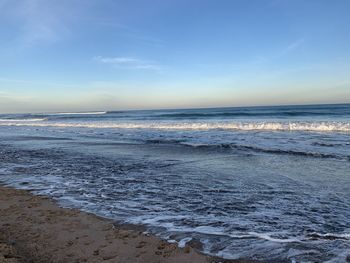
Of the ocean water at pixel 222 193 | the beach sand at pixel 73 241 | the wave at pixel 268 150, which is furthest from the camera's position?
the wave at pixel 268 150

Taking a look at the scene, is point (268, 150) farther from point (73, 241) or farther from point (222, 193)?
point (73, 241)

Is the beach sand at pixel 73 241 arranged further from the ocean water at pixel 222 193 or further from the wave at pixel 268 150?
the wave at pixel 268 150

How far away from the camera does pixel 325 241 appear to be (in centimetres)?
377

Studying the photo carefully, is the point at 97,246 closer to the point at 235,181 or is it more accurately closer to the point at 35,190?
the point at 35,190

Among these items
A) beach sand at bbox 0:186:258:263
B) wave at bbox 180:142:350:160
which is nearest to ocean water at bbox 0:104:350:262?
wave at bbox 180:142:350:160

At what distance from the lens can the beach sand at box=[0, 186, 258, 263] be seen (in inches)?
136

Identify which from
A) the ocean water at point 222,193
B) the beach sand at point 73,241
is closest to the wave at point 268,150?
the ocean water at point 222,193

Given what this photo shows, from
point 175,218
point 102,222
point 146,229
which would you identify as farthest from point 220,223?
point 102,222

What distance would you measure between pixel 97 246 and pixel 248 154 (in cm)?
803

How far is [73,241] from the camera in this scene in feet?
12.8

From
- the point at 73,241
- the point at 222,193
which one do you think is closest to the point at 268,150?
the point at 222,193

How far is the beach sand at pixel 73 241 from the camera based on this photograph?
11.3ft

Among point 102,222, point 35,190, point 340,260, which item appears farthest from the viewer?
point 35,190

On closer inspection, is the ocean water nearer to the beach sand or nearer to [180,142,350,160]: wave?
[180,142,350,160]: wave
